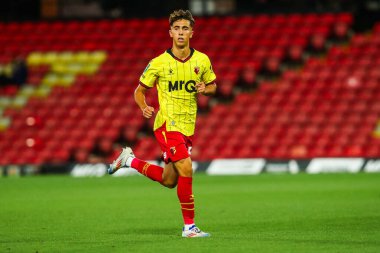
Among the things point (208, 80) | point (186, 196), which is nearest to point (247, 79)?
point (208, 80)

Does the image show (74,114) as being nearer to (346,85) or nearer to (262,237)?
(346,85)

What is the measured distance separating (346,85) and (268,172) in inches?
150

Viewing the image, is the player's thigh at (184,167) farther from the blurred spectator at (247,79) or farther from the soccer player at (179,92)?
the blurred spectator at (247,79)

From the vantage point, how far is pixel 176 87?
9016 mm

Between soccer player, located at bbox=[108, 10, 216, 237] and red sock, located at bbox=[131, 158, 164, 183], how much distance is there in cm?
16

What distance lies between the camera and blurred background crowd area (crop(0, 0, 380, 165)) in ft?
70.6

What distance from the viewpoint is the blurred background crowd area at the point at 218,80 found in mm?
21531

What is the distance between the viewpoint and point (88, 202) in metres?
13.4

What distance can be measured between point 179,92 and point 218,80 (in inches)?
569

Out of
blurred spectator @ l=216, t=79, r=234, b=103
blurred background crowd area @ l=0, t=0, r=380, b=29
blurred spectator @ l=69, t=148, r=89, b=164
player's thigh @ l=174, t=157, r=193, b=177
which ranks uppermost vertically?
player's thigh @ l=174, t=157, r=193, b=177

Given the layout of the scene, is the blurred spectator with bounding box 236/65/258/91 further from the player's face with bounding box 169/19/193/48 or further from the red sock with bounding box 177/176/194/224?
the red sock with bounding box 177/176/194/224

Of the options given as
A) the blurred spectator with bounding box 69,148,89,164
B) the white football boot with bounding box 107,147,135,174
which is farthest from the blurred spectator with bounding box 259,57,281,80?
the white football boot with bounding box 107,147,135,174

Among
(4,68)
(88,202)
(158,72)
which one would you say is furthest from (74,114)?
(158,72)

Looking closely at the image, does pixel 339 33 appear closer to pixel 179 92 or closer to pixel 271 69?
pixel 271 69
